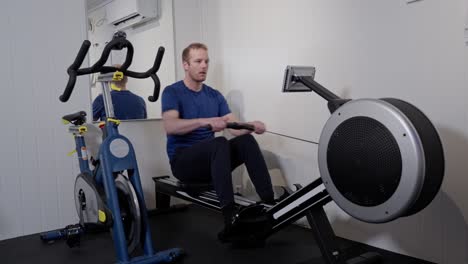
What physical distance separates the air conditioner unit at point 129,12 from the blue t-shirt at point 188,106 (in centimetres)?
86

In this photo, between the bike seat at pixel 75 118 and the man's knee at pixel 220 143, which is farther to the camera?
the bike seat at pixel 75 118

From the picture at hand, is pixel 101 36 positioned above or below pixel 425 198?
above

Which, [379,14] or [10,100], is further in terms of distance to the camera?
[10,100]

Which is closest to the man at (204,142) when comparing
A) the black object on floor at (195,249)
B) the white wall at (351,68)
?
the black object on floor at (195,249)

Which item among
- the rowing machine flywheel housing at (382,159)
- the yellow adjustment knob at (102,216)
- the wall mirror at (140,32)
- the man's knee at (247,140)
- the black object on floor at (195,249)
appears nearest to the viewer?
the rowing machine flywheel housing at (382,159)

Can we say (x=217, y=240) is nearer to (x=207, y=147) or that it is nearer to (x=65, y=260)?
(x=207, y=147)

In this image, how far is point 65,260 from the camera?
2.13 m

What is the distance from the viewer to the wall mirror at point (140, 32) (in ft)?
9.61

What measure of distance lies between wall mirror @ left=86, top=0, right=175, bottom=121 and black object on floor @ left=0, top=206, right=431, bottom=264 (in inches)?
37.5

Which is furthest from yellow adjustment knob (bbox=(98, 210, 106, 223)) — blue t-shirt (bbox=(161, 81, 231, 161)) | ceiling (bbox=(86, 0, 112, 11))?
ceiling (bbox=(86, 0, 112, 11))

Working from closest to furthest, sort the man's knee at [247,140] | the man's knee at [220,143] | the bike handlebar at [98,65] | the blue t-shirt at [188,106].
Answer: the bike handlebar at [98,65] < the man's knee at [220,143] < the man's knee at [247,140] < the blue t-shirt at [188,106]

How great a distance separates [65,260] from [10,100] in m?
1.11

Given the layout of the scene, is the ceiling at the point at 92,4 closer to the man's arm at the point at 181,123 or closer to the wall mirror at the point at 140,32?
Answer: the wall mirror at the point at 140,32

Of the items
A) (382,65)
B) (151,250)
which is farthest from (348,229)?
(151,250)
